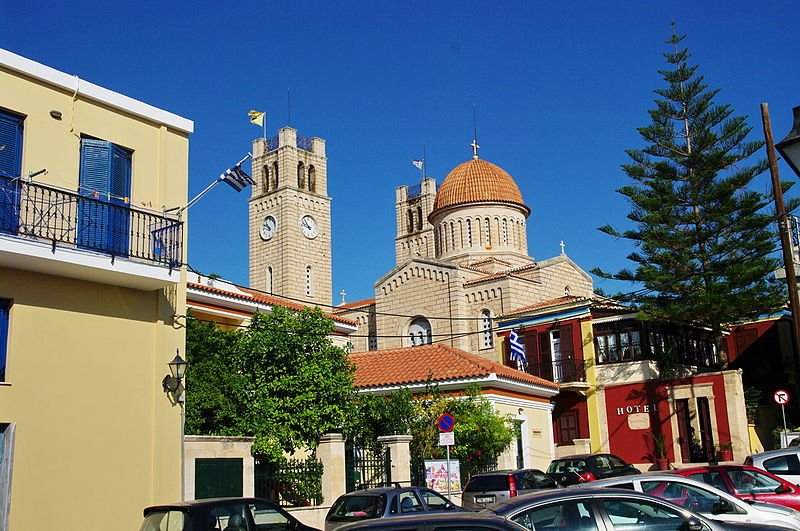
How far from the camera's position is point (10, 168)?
13.5 meters

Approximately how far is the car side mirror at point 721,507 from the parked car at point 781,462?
626 centimetres

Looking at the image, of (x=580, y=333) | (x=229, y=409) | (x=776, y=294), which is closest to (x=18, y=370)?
(x=229, y=409)

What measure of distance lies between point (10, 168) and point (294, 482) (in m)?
8.51

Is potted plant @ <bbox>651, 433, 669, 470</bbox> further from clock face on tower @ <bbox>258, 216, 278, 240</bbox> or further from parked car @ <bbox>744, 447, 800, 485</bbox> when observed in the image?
clock face on tower @ <bbox>258, 216, 278, 240</bbox>

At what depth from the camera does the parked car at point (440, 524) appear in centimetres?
618

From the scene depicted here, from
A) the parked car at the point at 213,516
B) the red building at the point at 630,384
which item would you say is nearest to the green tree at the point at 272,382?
the parked car at the point at 213,516

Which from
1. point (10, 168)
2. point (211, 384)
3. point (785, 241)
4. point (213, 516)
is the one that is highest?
point (10, 168)

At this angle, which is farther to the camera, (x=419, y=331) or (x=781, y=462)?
A: (x=419, y=331)

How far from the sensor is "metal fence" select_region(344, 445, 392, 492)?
1944 cm

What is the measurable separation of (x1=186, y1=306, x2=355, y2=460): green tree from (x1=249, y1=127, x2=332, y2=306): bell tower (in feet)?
138

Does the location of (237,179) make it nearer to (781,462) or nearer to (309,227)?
(781,462)

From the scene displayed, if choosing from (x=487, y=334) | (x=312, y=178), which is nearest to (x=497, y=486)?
(x=487, y=334)

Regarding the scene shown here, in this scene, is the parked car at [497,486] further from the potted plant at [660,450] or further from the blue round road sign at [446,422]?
the potted plant at [660,450]

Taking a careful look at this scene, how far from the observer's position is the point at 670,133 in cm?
3456
